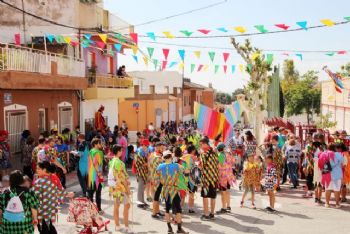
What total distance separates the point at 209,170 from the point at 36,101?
33.3 feet

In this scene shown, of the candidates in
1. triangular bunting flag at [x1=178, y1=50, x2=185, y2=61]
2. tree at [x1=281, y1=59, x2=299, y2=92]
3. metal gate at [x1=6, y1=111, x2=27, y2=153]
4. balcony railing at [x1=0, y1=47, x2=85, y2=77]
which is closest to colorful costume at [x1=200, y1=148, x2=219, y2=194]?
triangular bunting flag at [x1=178, y1=50, x2=185, y2=61]

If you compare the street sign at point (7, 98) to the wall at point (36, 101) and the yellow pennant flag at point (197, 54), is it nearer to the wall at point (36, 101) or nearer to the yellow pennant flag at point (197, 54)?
the wall at point (36, 101)

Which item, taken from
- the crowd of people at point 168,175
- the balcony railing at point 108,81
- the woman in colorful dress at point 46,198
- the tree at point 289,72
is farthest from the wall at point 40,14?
the tree at point 289,72

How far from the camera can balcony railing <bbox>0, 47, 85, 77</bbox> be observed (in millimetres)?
15016

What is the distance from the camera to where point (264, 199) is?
12336 mm

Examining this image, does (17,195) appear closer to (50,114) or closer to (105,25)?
(50,114)

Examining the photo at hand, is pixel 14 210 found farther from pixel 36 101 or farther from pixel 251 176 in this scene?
pixel 36 101

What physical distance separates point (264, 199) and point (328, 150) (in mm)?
2087

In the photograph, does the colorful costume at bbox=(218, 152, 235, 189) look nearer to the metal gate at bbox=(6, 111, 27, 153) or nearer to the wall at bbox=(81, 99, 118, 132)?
the metal gate at bbox=(6, 111, 27, 153)

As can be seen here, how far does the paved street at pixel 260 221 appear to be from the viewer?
9.50 metres

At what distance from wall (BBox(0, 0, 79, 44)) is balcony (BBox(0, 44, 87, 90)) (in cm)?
272

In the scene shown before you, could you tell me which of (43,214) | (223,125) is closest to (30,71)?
(223,125)

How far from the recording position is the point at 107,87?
25281mm

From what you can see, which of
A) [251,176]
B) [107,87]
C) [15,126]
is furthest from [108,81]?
[251,176]
